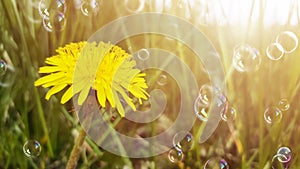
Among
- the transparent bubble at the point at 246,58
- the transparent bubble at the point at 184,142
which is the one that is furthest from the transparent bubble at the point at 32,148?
the transparent bubble at the point at 246,58

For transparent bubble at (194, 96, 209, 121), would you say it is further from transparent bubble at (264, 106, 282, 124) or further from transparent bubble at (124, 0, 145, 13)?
transparent bubble at (124, 0, 145, 13)

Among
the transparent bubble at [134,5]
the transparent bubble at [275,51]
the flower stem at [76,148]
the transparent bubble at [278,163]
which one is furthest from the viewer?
the transparent bubble at [134,5]

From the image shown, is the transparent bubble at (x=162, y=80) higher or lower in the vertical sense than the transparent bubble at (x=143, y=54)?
lower

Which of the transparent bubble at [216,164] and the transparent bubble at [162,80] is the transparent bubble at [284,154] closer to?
the transparent bubble at [216,164]

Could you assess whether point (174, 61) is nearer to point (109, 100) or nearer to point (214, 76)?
point (214, 76)

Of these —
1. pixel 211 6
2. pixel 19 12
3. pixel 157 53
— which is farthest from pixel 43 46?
pixel 211 6

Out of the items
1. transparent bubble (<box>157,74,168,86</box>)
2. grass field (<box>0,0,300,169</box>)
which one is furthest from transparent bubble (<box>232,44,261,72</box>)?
transparent bubble (<box>157,74,168,86</box>)
